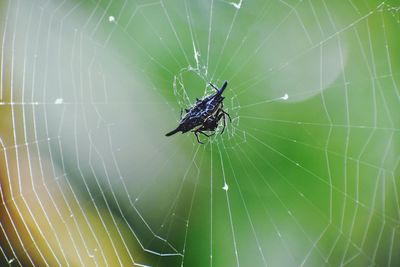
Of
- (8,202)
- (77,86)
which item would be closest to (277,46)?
(77,86)

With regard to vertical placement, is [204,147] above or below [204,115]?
below

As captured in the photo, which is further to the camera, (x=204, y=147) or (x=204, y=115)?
(x=204, y=115)

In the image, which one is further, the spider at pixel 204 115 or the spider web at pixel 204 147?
the spider at pixel 204 115

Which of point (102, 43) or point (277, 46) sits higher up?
point (102, 43)

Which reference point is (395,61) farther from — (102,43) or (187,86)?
(102,43)
